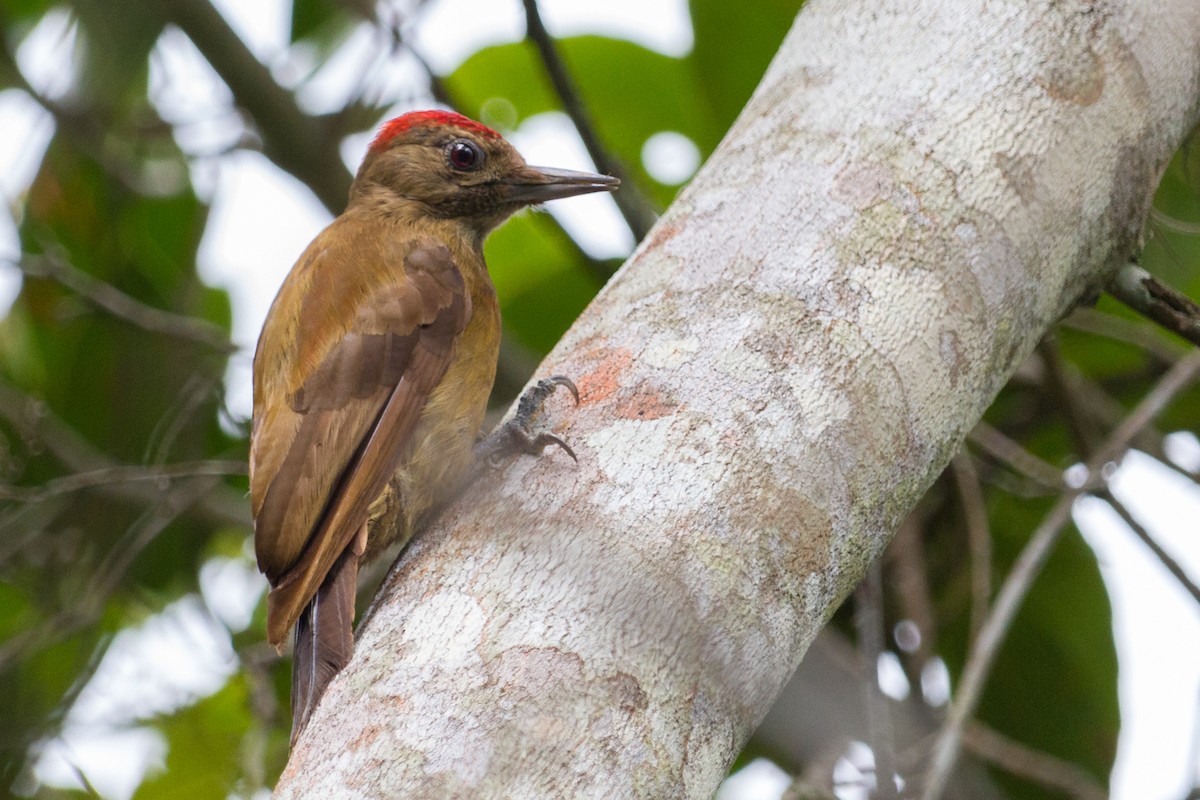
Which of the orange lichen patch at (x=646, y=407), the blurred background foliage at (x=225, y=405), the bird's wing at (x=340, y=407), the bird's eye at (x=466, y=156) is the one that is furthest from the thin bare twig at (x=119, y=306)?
the orange lichen patch at (x=646, y=407)

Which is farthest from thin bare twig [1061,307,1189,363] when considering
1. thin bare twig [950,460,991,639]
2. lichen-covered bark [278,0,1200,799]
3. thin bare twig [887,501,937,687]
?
lichen-covered bark [278,0,1200,799]

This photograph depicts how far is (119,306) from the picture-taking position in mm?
3918

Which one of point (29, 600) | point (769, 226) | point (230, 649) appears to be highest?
point (769, 226)

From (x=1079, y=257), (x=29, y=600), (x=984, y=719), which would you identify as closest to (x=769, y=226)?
(x=1079, y=257)

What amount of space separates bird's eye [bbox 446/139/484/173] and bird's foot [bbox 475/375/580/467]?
1.38 metres

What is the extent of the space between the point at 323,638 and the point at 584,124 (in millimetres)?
1752

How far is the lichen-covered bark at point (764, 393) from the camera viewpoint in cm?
159

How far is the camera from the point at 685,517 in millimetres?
1754

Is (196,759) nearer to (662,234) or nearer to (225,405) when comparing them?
(225,405)

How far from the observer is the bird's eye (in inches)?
139

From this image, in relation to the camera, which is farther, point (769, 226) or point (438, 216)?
point (438, 216)

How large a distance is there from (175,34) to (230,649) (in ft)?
6.09

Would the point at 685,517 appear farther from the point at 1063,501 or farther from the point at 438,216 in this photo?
the point at 438,216

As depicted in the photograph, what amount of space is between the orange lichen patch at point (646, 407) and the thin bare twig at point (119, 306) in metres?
2.00
